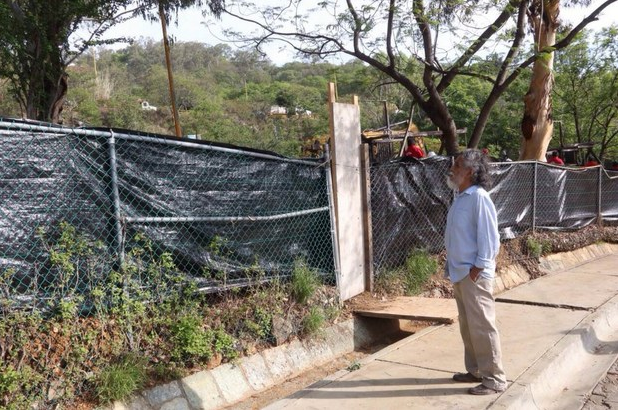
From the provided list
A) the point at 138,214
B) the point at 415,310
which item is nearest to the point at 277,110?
the point at 415,310

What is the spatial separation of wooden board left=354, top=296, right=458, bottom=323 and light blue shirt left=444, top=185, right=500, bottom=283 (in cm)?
189

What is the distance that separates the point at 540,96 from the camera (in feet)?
40.0

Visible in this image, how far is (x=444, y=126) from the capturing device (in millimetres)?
10664

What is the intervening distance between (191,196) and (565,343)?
13.2 feet

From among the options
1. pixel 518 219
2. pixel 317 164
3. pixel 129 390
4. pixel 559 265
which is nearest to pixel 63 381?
A: pixel 129 390

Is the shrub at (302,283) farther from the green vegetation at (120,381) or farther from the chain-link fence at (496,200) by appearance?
the green vegetation at (120,381)

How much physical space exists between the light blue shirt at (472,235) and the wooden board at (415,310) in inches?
74.5

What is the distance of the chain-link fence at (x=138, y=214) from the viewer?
13.3ft

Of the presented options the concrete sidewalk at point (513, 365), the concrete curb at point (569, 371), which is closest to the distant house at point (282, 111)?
the concrete sidewalk at point (513, 365)

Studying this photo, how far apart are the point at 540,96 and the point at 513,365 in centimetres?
864

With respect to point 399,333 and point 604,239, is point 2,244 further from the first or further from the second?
point 604,239

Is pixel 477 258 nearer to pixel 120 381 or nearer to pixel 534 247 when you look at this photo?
pixel 120 381

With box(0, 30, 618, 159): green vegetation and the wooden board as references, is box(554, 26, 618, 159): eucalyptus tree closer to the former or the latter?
box(0, 30, 618, 159): green vegetation

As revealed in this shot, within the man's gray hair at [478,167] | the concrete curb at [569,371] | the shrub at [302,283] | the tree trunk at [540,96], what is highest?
the tree trunk at [540,96]
